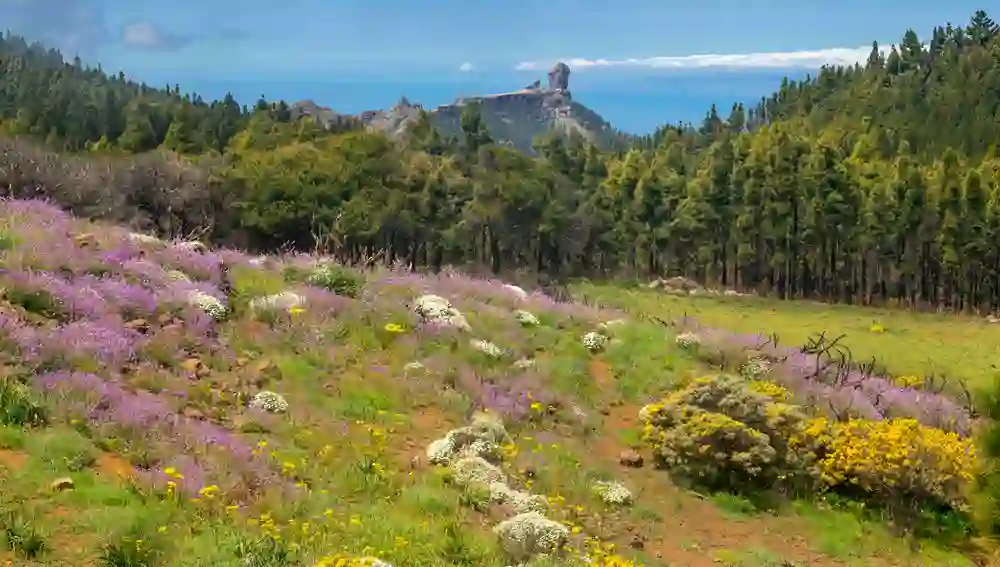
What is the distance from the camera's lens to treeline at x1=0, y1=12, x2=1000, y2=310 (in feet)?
226

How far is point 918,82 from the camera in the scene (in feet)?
527

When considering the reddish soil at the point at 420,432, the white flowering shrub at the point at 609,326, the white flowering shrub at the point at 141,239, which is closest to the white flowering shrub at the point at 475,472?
the reddish soil at the point at 420,432

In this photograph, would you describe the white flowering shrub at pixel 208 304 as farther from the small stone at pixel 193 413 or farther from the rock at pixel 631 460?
the rock at pixel 631 460

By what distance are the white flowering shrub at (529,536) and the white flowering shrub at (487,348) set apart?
783cm

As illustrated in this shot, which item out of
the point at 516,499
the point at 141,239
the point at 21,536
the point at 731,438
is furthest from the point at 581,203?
the point at 21,536

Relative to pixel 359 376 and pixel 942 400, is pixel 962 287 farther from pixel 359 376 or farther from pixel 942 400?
pixel 359 376

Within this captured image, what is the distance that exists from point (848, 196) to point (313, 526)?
260ft

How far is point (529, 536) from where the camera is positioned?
11.1 metres

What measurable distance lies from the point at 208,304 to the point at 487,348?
6.19 metres

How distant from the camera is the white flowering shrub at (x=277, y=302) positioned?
58.8ft

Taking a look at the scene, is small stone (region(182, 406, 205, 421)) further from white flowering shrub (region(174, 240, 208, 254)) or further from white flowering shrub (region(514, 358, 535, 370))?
white flowering shrub (region(514, 358, 535, 370))

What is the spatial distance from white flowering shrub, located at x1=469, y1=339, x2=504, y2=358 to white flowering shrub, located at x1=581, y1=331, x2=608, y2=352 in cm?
301

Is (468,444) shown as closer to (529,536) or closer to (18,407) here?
(529,536)

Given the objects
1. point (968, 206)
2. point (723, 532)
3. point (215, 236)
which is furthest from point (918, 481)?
point (968, 206)
